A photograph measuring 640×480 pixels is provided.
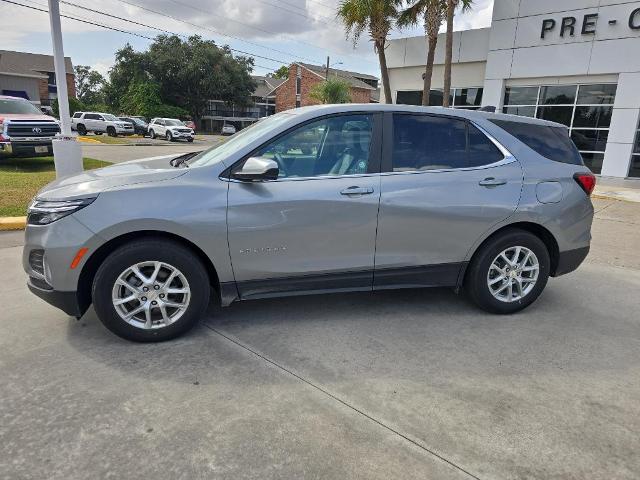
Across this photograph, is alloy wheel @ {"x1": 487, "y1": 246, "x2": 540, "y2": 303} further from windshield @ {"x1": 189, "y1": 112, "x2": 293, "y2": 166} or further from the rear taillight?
windshield @ {"x1": 189, "y1": 112, "x2": 293, "y2": 166}

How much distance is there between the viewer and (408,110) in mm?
3836

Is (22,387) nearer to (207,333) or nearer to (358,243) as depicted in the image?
(207,333)

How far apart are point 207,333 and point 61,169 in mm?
5515

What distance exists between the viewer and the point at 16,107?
13.1 m

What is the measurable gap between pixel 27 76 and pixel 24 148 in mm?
44257

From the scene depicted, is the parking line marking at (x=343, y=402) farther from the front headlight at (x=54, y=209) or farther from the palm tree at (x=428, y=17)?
the palm tree at (x=428, y=17)

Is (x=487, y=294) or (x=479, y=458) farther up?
(x=487, y=294)

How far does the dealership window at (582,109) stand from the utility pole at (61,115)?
1450cm

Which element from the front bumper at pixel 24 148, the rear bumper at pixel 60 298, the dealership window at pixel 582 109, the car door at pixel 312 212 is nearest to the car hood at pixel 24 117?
the front bumper at pixel 24 148

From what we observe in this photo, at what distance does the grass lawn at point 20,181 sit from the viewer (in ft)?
23.6

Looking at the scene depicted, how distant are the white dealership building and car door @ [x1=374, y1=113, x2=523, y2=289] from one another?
44.8ft

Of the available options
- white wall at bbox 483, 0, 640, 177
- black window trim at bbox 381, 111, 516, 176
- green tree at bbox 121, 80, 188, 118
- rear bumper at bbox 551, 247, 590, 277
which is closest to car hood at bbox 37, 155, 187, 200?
black window trim at bbox 381, 111, 516, 176

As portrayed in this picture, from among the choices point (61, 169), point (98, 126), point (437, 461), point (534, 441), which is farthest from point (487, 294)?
point (98, 126)

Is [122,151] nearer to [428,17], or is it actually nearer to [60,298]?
[428,17]
